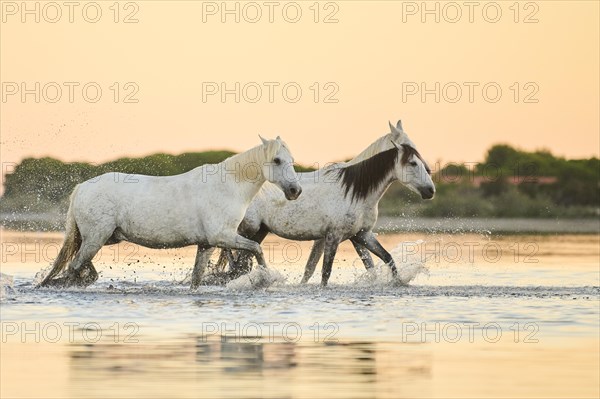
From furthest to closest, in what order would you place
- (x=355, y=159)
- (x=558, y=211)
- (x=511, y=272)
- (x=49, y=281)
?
(x=558, y=211) → (x=511, y=272) → (x=355, y=159) → (x=49, y=281)

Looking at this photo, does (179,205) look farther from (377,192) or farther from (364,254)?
(364,254)

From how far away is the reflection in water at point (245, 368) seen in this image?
802 cm

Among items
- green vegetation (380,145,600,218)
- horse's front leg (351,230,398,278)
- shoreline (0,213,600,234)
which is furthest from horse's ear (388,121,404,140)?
green vegetation (380,145,600,218)

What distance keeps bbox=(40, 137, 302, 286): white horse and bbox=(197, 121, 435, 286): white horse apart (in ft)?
3.61

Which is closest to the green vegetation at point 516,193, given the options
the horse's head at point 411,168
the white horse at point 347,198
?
the white horse at point 347,198

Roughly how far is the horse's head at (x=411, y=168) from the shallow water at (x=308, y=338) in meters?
1.07

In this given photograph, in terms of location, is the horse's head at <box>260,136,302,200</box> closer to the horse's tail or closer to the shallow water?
the shallow water

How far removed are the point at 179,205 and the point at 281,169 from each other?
1.19m

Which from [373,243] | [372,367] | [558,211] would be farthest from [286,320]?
[558,211]

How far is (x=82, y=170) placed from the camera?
2558cm

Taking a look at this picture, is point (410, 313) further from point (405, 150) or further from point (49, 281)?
point (49, 281)

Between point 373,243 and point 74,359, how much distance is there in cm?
653

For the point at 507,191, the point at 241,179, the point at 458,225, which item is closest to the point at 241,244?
the point at 241,179

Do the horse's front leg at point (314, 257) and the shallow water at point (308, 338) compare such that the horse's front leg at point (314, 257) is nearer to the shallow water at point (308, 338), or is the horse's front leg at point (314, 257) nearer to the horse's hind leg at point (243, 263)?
the shallow water at point (308, 338)
